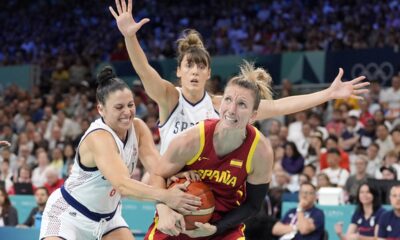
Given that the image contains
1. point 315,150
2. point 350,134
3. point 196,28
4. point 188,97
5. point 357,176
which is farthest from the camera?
point 196,28

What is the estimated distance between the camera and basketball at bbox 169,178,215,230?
493cm

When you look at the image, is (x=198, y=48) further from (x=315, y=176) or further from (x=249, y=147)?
(x=315, y=176)

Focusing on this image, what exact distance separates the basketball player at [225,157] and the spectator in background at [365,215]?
168 inches

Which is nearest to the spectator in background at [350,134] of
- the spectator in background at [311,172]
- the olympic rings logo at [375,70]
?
the spectator in background at [311,172]

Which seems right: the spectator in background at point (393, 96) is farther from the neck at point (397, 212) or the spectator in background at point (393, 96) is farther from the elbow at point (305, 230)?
the neck at point (397, 212)

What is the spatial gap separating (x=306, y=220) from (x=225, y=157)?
4.78 metres

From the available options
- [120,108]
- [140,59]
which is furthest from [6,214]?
[120,108]

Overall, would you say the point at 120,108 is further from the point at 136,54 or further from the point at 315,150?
the point at 315,150

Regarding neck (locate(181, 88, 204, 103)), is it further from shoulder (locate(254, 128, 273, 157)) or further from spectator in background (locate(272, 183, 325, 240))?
spectator in background (locate(272, 183, 325, 240))

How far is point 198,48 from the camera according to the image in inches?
258

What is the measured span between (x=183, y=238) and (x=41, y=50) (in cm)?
1909

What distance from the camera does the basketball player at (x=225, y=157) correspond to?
489 centimetres

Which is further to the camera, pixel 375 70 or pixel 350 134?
pixel 375 70

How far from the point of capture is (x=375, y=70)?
49.4 ft
